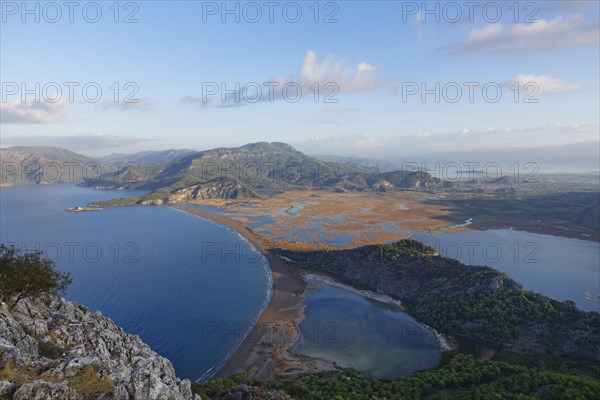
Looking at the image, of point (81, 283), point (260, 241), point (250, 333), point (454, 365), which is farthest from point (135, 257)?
point (454, 365)

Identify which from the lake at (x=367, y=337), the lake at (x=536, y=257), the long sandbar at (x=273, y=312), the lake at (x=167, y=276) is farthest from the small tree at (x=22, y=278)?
the lake at (x=536, y=257)

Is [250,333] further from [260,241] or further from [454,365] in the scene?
[260,241]

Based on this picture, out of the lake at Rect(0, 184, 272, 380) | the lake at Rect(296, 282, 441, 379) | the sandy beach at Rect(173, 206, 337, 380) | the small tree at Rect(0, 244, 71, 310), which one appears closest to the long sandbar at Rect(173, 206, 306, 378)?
the sandy beach at Rect(173, 206, 337, 380)

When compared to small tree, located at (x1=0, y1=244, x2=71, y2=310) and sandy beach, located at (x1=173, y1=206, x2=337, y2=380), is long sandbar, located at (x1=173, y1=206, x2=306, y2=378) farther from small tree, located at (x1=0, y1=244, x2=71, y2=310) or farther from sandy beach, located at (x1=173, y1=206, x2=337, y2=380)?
small tree, located at (x1=0, y1=244, x2=71, y2=310)

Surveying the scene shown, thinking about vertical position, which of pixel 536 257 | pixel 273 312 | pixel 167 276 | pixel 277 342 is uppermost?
pixel 167 276

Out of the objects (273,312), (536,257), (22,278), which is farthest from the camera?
(536,257)

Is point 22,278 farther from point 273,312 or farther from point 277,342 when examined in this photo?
point 273,312

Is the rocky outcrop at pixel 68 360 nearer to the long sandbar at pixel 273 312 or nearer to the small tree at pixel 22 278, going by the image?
the small tree at pixel 22 278

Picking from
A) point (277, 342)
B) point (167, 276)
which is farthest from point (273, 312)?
point (167, 276)
